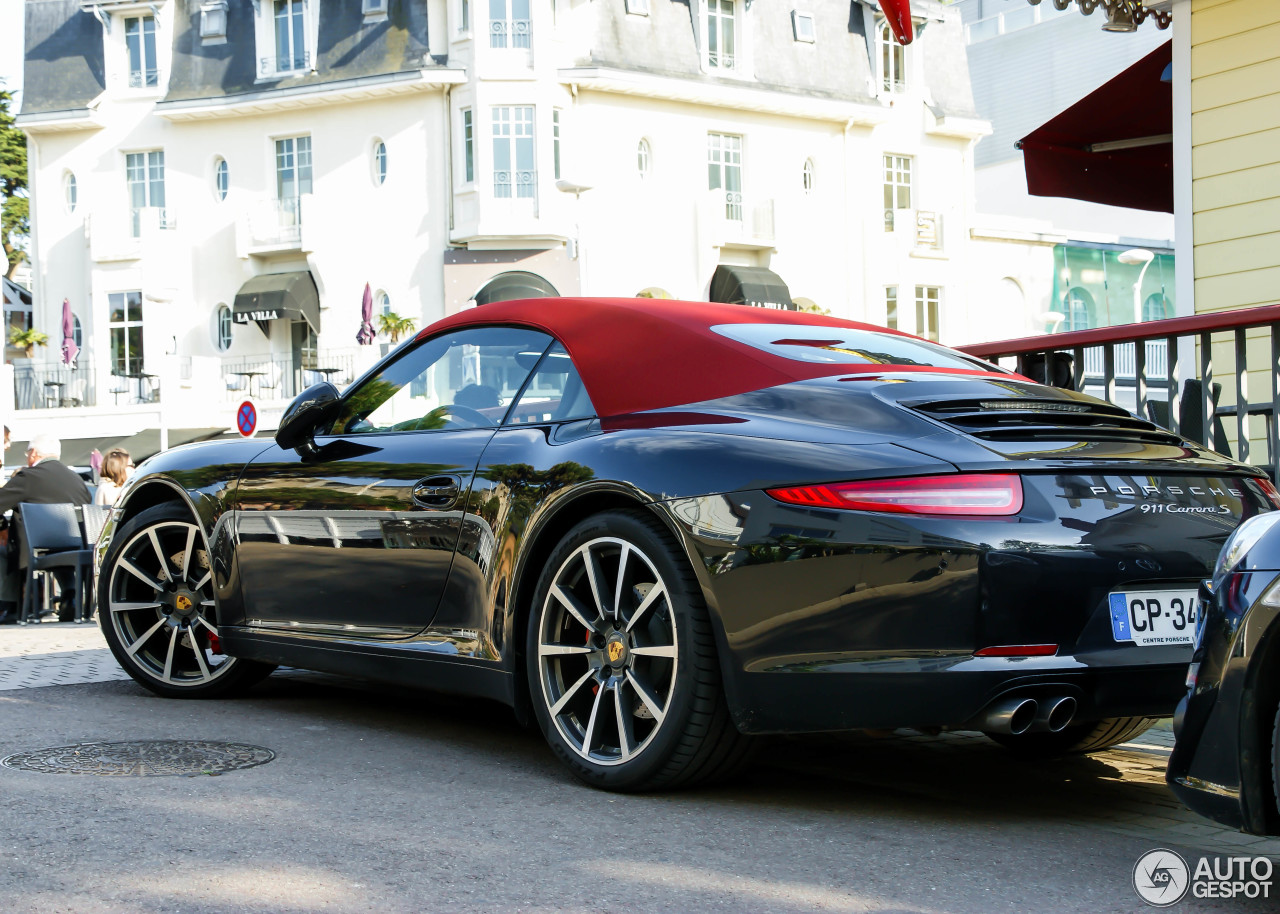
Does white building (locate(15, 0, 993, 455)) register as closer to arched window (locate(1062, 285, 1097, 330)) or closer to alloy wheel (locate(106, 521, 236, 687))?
arched window (locate(1062, 285, 1097, 330))

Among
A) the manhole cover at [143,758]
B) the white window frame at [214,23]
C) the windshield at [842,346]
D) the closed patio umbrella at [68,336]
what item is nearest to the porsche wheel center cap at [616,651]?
the windshield at [842,346]

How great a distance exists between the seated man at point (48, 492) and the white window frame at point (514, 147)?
71.3 feet

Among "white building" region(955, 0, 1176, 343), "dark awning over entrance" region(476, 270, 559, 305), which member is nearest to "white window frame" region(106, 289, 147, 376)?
"dark awning over entrance" region(476, 270, 559, 305)

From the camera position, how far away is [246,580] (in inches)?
209

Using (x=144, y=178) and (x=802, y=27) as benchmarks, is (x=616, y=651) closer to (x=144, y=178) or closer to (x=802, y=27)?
(x=802, y=27)

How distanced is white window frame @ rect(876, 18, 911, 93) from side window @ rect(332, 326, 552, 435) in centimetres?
3466

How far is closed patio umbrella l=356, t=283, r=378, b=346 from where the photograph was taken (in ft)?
105

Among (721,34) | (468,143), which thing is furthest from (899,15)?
(721,34)

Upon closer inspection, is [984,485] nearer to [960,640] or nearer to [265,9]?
[960,640]

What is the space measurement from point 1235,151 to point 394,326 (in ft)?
81.6

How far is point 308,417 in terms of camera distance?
5.15m

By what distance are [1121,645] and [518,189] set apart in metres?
30.3

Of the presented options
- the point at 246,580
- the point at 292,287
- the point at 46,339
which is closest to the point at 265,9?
the point at 292,287

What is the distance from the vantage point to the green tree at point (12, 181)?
46562mm
